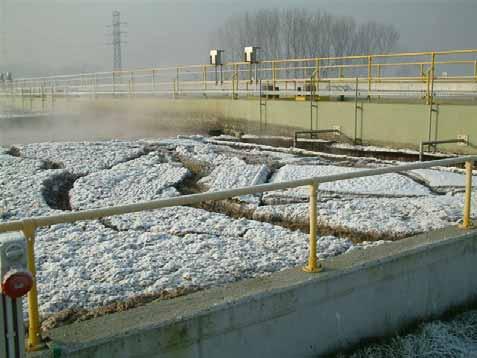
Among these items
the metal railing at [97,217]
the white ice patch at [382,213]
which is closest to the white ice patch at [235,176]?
the white ice patch at [382,213]

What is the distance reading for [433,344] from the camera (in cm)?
455

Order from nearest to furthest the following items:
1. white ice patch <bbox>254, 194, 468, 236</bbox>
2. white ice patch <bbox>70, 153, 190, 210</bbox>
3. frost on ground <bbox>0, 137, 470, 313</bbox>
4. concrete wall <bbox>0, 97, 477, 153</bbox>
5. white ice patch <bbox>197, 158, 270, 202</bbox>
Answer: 1. frost on ground <bbox>0, 137, 470, 313</bbox>
2. white ice patch <bbox>254, 194, 468, 236</bbox>
3. white ice patch <bbox>70, 153, 190, 210</bbox>
4. white ice patch <bbox>197, 158, 270, 202</bbox>
5. concrete wall <bbox>0, 97, 477, 153</bbox>

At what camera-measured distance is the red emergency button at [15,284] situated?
2.65m

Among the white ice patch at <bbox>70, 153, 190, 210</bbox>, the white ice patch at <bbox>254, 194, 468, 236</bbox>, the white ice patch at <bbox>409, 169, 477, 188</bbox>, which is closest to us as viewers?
the white ice patch at <bbox>254, 194, 468, 236</bbox>

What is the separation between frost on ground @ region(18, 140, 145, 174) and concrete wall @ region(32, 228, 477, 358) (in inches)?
316

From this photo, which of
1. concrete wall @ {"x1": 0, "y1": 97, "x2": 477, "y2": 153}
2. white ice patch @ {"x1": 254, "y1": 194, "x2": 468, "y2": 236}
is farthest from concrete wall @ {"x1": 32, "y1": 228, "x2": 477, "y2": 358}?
concrete wall @ {"x1": 0, "y1": 97, "x2": 477, "y2": 153}

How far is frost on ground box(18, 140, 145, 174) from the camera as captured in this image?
11984 mm

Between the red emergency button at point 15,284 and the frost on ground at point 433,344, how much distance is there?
2.54 meters

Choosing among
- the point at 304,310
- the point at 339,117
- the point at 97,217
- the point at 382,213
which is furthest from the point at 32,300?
the point at 339,117

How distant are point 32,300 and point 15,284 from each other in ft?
1.49

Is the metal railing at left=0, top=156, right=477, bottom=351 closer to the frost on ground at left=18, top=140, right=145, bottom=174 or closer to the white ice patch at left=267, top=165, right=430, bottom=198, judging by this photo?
the white ice patch at left=267, top=165, right=430, bottom=198

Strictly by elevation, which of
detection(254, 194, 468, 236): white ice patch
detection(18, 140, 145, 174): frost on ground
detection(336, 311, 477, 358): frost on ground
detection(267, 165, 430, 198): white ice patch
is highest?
detection(18, 140, 145, 174): frost on ground

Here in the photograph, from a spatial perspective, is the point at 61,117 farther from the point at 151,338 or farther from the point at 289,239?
the point at 151,338

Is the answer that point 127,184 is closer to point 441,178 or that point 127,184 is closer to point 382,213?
point 382,213
